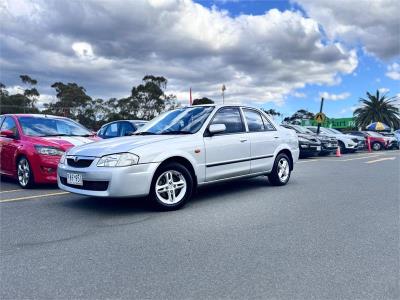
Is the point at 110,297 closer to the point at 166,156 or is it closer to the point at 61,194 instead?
the point at 166,156

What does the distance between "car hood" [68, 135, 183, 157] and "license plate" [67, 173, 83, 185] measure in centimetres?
31

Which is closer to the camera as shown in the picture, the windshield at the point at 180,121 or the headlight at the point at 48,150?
the windshield at the point at 180,121

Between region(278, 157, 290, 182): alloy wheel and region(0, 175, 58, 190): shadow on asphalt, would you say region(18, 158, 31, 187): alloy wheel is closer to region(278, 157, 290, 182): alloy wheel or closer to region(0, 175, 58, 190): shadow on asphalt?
region(0, 175, 58, 190): shadow on asphalt

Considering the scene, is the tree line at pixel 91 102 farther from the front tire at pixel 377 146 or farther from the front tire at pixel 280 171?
the front tire at pixel 280 171

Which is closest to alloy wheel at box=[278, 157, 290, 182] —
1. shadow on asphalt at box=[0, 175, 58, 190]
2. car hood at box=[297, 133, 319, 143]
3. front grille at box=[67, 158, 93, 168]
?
front grille at box=[67, 158, 93, 168]

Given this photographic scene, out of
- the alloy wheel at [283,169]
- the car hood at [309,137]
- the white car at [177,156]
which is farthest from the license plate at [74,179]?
the car hood at [309,137]

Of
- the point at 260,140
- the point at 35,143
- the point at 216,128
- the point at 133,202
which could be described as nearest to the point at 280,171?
the point at 260,140

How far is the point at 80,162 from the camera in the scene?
524 cm

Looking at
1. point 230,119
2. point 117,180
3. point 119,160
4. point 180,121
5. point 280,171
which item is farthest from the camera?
point 280,171

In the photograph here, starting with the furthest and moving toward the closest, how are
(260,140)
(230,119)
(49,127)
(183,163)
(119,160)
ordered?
(49,127), (260,140), (230,119), (183,163), (119,160)

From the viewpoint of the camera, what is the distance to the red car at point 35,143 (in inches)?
272

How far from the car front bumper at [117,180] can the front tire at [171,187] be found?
0.55 ft

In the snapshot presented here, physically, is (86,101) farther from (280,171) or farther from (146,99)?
(280,171)

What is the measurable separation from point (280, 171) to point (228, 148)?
1.86 m
